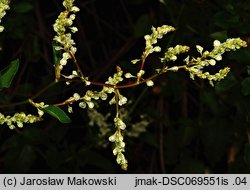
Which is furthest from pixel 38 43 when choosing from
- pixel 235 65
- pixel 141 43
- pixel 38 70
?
pixel 235 65

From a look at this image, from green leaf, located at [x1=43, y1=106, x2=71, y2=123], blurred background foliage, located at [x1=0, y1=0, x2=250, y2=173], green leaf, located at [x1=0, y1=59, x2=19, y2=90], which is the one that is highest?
blurred background foliage, located at [x1=0, y1=0, x2=250, y2=173]

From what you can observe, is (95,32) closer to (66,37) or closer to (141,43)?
(141,43)

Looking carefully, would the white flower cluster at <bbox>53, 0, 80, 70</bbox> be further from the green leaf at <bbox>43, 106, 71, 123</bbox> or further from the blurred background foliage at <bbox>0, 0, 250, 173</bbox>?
the blurred background foliage at <bbox>0, 0, 250, 173</bbox>

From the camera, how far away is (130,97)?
2.41m

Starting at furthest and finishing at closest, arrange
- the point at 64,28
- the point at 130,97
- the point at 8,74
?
1. the point at 130,97
2. the point at 8,74
3. the point at 64,28

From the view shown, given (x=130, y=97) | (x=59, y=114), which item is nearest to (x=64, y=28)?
(x=59, y=114)

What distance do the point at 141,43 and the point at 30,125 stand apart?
81 centimetres

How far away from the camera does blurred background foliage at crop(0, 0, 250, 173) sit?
2.14 m

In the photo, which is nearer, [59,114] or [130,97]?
[59,114]

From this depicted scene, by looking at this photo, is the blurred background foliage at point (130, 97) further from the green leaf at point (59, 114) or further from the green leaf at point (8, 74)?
the green leaf at point (59, 114)

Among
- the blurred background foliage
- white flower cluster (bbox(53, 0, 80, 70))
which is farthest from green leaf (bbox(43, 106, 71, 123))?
the blurred background foliage

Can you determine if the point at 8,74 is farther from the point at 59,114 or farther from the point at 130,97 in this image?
the point at 130,97

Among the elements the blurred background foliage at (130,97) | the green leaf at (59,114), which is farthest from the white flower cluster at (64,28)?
the blurred background foliage at (130,97)

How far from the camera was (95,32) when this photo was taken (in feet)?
9.07
